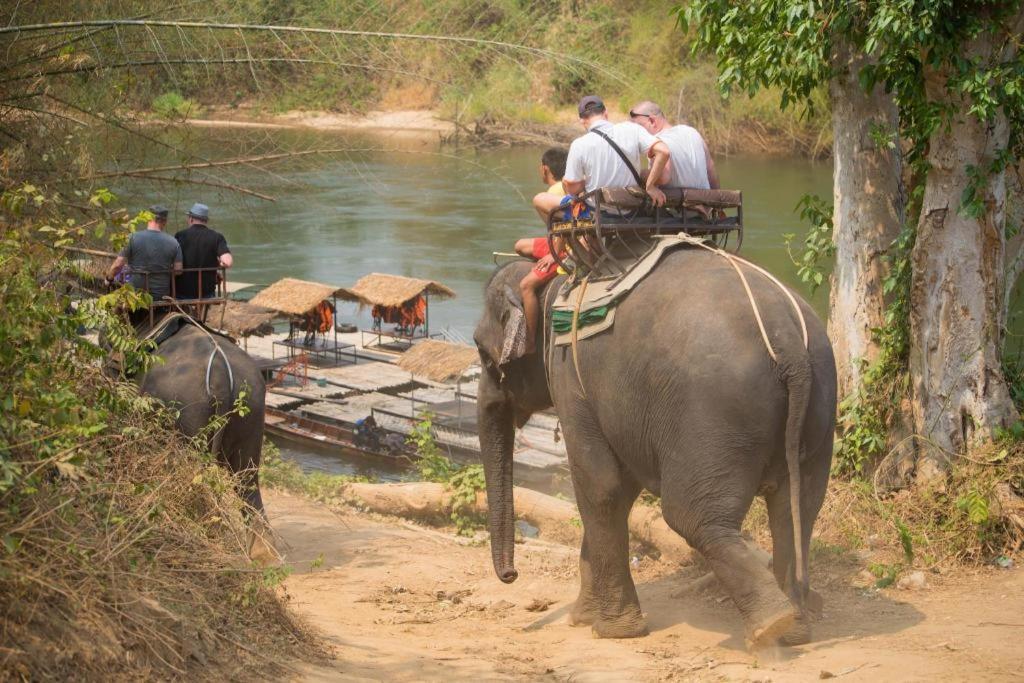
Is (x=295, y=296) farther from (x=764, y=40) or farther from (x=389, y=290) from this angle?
(x=764, y=40)

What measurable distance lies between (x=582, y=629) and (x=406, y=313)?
17.0m

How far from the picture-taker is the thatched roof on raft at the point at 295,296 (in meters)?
21.6

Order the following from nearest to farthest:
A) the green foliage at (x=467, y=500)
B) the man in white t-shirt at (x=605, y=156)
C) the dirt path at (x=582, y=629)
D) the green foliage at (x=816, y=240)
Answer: the dirt path at (x=582, y=629), the man in white t-shirt at (x=605, y=156), the green foliage at (x=816, y=240), the green foliage at (x=467, y=500)

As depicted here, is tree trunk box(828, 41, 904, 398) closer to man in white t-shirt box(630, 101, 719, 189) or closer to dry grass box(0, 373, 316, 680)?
man in white t-shirt box(630, 101, 719, 189)

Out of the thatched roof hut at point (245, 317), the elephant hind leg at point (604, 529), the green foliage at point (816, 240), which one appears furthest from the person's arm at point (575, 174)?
the thatched roof hut at point (245, 317)

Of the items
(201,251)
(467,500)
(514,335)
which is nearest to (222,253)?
(201,251)

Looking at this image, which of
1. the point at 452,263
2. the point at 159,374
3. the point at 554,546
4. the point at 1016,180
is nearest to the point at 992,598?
the point at 1016,180

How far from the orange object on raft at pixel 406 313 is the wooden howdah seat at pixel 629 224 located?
1633 centimetres

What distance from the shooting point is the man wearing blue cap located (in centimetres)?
917

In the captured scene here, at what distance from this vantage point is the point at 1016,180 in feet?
25.4

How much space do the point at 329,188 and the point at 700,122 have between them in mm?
10537

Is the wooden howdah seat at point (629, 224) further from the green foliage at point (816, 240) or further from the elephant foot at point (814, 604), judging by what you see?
the green foliage at point (816, 240)

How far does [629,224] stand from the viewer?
19.8 ft

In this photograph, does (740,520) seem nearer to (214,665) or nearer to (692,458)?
(692,458)
